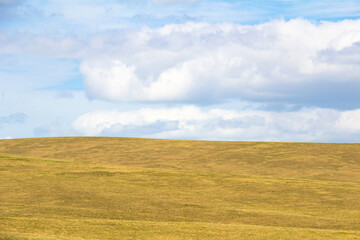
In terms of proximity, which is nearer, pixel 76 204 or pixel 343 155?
pixel 76 204

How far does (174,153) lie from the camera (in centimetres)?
7188

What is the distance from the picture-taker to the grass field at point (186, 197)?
2453cm

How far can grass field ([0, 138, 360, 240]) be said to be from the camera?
24531mm

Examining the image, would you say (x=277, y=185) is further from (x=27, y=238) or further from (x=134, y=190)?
(x=27, y=238)

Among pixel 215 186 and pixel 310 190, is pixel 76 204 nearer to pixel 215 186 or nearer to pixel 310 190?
pixel 215 186

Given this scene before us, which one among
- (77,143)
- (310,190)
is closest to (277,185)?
(310,190)

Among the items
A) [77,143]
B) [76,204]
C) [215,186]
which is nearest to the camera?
[76,204]

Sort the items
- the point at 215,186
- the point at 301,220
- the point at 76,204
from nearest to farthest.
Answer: the point at 301,220 < the point at 76,204 < the point at 215,186

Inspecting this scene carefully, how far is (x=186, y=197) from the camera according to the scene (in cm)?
3784

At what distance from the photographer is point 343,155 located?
6531 cm

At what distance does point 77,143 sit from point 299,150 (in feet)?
118

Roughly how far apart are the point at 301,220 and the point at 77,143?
188ft


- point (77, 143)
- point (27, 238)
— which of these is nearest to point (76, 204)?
point (27, 238)

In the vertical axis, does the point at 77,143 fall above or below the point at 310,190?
above
